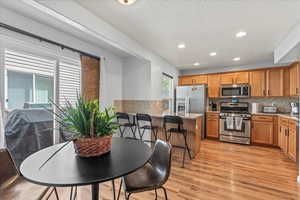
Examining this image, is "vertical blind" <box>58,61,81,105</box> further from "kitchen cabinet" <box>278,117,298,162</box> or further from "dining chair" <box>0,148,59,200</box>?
"kitchen cabinet" <box>278,117,298,162</box>

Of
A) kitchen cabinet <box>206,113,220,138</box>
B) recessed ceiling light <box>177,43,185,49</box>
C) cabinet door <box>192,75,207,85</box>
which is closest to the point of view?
recessed ceiling light <box>177,43,185,49</box>

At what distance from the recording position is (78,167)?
0.93 meters

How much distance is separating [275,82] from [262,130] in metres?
1.36

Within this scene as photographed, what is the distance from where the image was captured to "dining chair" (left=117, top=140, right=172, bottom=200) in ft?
3.97

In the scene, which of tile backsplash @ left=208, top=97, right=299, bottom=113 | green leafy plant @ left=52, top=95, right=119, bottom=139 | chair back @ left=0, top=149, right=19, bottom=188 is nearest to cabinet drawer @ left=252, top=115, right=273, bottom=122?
tile backsplash @ left=208, top=97, right=299, bottom=113

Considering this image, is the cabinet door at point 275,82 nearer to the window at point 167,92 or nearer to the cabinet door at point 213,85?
the cabinet door at point 213,85

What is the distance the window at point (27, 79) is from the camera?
1806mm

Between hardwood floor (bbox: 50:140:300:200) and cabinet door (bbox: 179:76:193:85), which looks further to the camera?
cabinet door (bbox: 179:76:193:85)

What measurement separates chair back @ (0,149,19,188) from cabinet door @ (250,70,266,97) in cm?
517

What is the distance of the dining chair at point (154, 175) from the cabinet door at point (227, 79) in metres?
3.86

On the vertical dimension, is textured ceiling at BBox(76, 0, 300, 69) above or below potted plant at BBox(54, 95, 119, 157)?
above

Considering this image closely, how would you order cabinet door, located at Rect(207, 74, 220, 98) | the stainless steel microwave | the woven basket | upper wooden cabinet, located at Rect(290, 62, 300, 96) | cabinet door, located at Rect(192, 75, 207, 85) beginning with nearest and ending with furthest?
the woven basket → upper wooden cabinet, located at Rect(290, 62, 300, 96) → the stainless steel microwave → cabinet door, located at Rect(207, 74, 220, 98) → cabinet door, located at Rect(192, 75, 207, 85)

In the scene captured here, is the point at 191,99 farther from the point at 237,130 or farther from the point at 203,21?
the point at 203,21

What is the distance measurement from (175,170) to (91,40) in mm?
2767
